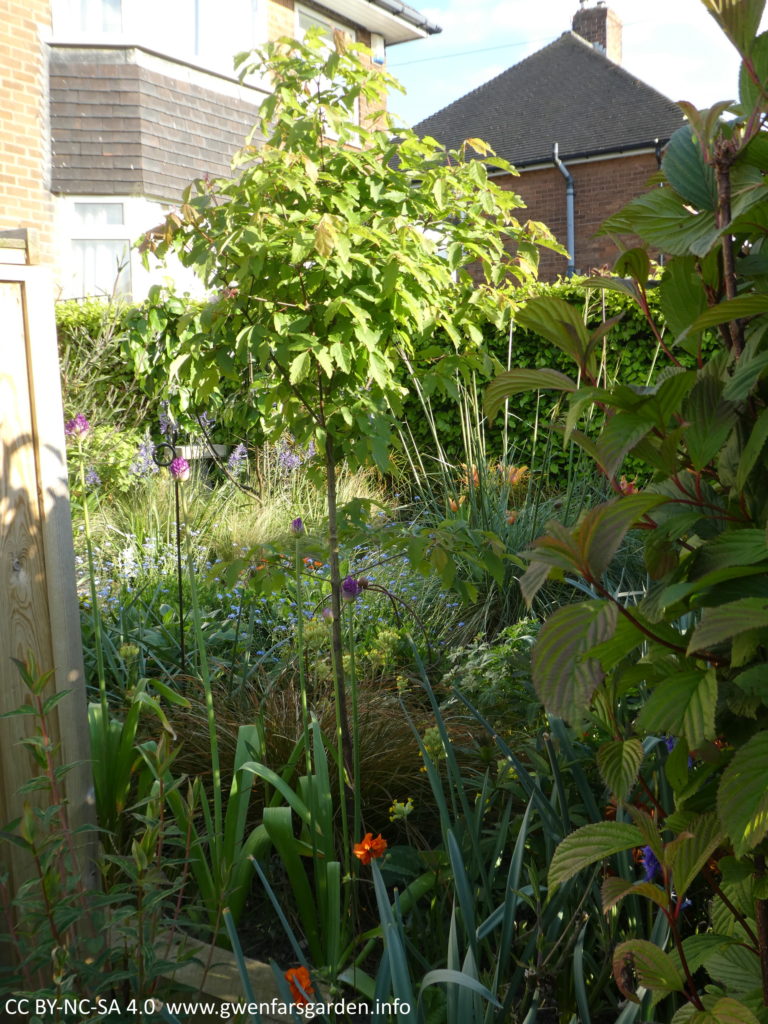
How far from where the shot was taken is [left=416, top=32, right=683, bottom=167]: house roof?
57.4 ft

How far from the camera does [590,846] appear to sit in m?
1.10

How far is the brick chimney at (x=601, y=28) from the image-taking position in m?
21.3

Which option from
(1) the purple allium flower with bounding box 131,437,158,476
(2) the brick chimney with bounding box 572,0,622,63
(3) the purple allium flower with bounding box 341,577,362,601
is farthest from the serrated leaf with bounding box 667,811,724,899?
(2) the brick chimney with bounding box 572,0,622,63

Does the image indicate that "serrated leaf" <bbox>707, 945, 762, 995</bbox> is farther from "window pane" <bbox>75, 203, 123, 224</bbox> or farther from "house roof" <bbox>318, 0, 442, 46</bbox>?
"house roof" <bbox>318, 0, 442, 46</bbox>

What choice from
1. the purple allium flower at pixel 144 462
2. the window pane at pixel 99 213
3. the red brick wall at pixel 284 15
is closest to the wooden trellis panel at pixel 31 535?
the purple allium flower at pixel 144 462

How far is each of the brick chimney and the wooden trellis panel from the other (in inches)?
883

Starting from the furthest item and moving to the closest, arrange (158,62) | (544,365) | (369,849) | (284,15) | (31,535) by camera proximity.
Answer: (284,15) → (158,62) → (544,365) → (31,535) → (369,849)

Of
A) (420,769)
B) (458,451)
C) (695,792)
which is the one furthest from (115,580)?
(695,792)

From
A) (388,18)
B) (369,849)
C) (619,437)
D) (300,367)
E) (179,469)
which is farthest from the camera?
(388,18)

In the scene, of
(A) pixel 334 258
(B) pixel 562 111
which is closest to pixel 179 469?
(A) pixel 334 258

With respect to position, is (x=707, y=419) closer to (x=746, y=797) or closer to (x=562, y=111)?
(x=746, y=797)

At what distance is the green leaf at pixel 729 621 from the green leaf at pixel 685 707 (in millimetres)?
86

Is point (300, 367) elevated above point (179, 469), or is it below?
above

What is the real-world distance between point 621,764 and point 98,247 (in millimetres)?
11323
